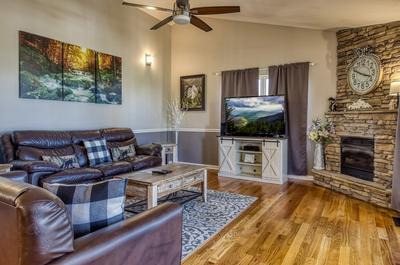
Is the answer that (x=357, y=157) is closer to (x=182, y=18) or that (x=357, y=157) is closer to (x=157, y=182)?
(x=157, y=182)

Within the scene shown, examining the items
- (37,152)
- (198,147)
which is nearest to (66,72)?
(37,152)

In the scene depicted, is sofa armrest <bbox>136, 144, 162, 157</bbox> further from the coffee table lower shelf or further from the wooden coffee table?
the wooden coffee table

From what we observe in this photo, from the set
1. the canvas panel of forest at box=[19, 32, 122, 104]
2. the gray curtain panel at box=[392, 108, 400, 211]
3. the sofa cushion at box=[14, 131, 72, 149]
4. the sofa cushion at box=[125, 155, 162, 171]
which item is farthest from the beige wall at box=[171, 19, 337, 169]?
the sofa cushion at box=[14, 131, 72, 149]

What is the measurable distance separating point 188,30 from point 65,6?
2942 millimetres

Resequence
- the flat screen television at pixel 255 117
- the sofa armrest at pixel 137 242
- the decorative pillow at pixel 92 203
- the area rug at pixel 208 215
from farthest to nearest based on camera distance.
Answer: the flat screen television at pixel 255 117, the area rug at pixel 208 215, the decorative pillow at pixel 92 203, the sofa armrest at pixel 137 242

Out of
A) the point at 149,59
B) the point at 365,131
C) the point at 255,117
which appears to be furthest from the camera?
the point at 149,59

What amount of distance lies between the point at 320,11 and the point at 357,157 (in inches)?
93.3

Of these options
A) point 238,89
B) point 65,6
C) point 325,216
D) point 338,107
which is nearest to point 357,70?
point 338,107

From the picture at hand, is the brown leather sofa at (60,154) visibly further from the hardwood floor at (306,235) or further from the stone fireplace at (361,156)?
the stone fireplace at (361,156)

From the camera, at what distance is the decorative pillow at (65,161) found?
368 centimetres

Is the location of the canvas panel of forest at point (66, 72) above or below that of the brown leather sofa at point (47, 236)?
above

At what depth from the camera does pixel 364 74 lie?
4.46 metres

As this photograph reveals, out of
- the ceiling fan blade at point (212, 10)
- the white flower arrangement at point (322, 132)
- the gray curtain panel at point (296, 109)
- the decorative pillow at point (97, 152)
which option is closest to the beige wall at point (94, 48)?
the decorative pillow at point (97, 152)

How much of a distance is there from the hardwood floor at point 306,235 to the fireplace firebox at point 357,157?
20.9 inches
